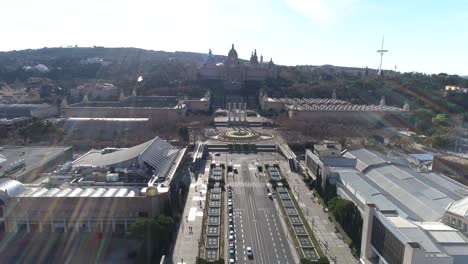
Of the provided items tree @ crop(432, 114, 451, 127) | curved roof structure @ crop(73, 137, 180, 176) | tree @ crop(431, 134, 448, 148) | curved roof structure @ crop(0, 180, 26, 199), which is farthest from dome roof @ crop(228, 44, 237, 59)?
curved roof structure @ crop(0, 180, 26, 199)

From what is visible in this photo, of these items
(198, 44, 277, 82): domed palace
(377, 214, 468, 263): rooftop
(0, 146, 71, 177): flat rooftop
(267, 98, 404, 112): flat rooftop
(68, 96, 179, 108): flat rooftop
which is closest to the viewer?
(377, 214, 468, 263): rooftop

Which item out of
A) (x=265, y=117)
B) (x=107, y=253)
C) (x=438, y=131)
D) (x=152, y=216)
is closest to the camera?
(x=107, y=253)

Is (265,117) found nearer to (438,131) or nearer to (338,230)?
(438,131)

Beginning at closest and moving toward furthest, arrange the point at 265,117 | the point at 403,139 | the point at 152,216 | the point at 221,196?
the point at 152,216, the point at 221,196, the point at 403,139, the point at 265,117

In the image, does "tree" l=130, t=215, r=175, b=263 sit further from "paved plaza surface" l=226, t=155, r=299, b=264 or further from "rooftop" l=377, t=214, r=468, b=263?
"rooftop" l=377, t=214, r=468, b=263

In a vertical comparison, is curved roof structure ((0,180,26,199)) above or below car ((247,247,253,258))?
above

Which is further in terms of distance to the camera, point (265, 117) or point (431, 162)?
point (265, 117)

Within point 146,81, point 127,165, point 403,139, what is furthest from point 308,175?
point 146,81

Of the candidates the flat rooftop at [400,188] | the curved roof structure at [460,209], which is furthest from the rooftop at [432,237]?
the flat rooftop at [400,188]
